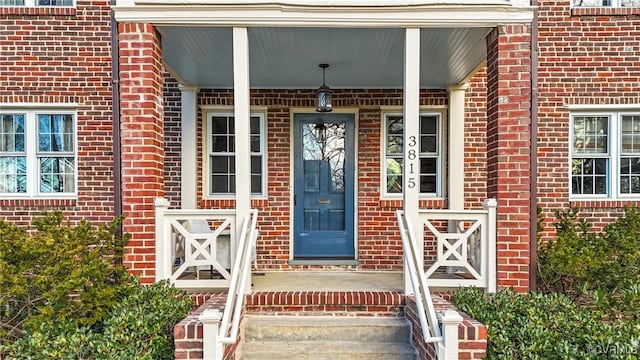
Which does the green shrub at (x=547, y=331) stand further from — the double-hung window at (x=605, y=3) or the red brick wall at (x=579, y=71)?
the double-hung window at (x=605, y=3)

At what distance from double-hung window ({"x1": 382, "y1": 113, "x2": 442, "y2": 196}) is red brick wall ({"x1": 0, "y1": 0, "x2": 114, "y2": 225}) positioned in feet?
13.9

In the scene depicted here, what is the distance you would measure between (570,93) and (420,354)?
4626 millimetres

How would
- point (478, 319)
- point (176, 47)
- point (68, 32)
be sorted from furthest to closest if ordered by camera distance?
point (68, 32), point (176, 47), point (478, 319)

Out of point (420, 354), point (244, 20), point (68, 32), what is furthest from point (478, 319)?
point (68, 32)

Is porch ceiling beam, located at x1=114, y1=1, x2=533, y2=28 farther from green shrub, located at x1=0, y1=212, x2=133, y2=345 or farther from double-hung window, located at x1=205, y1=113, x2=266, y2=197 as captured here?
double-hung window, located at x1=205, y1=113, x2=266, y2=197

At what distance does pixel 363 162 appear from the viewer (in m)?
6.64

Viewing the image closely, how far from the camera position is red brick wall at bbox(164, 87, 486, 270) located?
6.60 m

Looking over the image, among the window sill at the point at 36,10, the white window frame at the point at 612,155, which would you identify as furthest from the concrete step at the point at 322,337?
the window sill at the point at 36,10

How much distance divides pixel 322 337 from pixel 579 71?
5.25m

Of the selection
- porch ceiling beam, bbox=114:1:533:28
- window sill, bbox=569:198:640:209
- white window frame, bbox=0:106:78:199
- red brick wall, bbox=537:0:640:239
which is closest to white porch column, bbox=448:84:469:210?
red brick wall, bbox=537:0:640:239

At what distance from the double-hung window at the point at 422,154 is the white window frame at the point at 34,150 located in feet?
15.4

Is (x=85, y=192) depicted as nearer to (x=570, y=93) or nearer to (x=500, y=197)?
(x=500, y=197)

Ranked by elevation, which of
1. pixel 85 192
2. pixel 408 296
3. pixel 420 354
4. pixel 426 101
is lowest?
pixel 420 354

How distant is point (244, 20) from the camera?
4.20 meters
